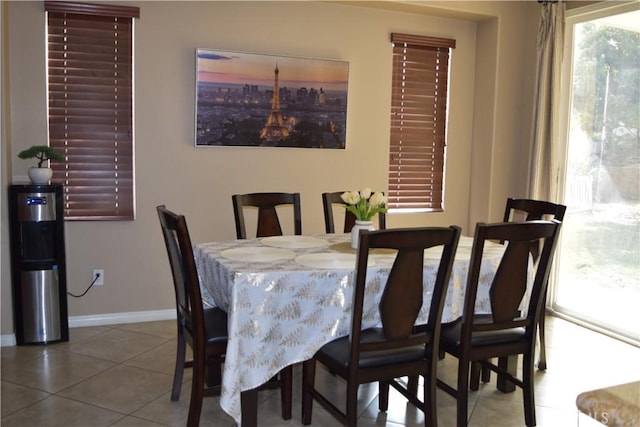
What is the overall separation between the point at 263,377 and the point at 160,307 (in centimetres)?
210

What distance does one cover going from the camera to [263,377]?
2367 mm

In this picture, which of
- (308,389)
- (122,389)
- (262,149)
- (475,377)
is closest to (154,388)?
(122,389)

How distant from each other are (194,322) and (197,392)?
1.04ft

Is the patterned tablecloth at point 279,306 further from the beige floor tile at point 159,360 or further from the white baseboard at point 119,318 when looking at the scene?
the white baseboard at point 119,318

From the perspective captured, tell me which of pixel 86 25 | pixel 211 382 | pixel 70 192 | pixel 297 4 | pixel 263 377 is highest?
pixel 297 4

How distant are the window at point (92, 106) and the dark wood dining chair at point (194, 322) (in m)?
1.63

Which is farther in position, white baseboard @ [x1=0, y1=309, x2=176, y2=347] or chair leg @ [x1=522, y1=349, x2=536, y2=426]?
white baseboard @ [x1=0, y1=309, x2=176, y2=347]

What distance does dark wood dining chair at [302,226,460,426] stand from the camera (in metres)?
2.20

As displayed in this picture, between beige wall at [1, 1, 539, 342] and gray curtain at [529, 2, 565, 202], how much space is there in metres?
0.28

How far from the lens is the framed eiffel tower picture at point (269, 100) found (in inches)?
163

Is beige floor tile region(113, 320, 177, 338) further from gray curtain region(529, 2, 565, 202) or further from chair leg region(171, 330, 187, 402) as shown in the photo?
gray curtain region(529, 2, 565, 202)

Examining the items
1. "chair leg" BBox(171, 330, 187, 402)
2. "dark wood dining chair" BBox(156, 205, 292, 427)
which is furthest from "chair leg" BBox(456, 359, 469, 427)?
"chair leg" BBox(171, 330, 187, 402)

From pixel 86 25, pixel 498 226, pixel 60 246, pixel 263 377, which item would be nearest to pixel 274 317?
pixel 263 377

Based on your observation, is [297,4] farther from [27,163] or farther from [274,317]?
[274,317]
